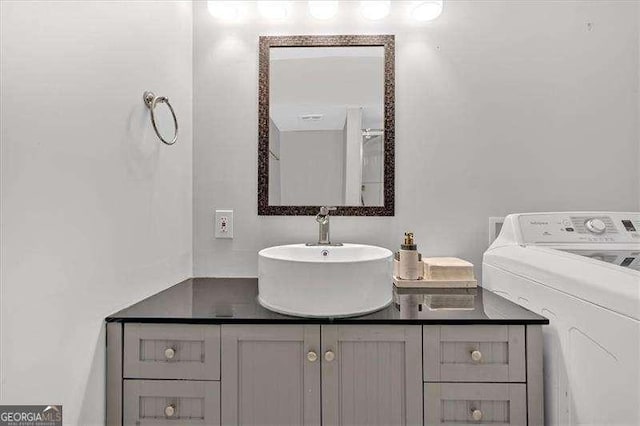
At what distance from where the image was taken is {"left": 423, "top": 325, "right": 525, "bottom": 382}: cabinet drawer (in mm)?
834

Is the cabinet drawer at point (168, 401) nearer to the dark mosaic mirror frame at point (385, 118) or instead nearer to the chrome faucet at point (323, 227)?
the chrome faucet at point (323, 227)

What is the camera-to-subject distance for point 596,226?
1.11 meters

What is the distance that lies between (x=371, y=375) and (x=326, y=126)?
960 millimetres

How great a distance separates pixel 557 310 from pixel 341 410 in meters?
0.62

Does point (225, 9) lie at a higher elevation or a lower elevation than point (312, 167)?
higher

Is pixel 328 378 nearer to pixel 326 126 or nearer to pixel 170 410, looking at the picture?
pixel 170 410

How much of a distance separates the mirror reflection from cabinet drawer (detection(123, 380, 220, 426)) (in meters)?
0.75

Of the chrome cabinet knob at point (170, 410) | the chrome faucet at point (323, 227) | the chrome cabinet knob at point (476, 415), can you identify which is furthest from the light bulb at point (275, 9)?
the chrome cabinet knob at point (476, 415)

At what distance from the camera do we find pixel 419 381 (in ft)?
2.76

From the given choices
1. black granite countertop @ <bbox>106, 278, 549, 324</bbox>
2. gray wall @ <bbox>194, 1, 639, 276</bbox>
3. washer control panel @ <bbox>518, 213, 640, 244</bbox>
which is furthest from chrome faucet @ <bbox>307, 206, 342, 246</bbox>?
washer control panel @ <bbox>518, 213, 640, 244</bbox>

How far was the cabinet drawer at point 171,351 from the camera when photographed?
2.81 ft

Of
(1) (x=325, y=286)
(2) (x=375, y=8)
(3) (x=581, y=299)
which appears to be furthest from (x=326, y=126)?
(3) (x=581, y=299)

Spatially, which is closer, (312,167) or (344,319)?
(344,319)

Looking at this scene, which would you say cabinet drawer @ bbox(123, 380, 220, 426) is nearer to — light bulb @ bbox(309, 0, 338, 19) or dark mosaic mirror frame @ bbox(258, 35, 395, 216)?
dark mosaic mirror frame @ bbox(258, 35, 395, 216)
